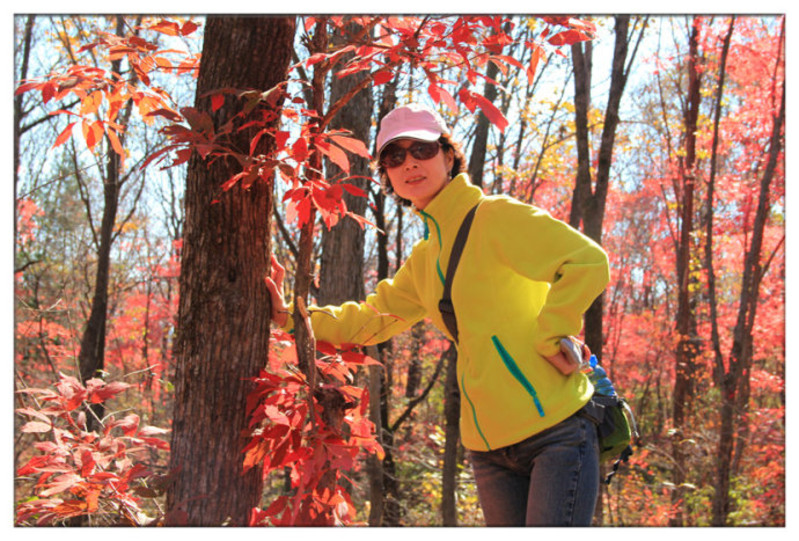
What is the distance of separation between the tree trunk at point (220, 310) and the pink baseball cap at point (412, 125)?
1.30ft

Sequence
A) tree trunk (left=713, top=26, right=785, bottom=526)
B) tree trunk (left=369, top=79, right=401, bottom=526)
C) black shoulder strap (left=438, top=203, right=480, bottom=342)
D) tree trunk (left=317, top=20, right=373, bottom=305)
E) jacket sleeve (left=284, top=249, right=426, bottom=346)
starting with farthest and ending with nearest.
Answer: tree trunk (left=713, top=26, right=785, bottom=526) → tree trunk (left=369, top=79, right=401, bottom=526) → tree trunk (left=317, top=20, right=373, bottom=305) → jacket sleeve (left=284, top=249, right=426, bottom=346) → black shoulder strap (left=438, top=203, right=480, bottom=342)

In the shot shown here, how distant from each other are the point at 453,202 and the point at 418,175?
14 centimetres

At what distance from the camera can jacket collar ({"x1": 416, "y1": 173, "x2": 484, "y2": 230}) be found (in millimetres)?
1814

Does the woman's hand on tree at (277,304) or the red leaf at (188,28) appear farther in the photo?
the woman's hand on tree at (277,304)

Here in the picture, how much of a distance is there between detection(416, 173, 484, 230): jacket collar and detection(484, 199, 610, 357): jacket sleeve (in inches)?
7.0

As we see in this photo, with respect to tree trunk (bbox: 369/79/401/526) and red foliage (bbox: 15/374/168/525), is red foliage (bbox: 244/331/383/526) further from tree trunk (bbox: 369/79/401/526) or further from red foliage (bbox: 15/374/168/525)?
tree trunk (bbox: 369/79/401/526)

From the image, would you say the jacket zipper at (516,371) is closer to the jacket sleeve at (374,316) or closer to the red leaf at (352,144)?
the jacket sleeve at (374,316)

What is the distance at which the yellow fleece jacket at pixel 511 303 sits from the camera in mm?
1577

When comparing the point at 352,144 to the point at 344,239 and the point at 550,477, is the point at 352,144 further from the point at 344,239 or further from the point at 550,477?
the point at 344,239

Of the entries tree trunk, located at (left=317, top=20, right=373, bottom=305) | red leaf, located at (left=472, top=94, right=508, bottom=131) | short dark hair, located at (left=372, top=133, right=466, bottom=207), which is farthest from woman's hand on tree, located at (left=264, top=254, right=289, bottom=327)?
tree trunk, located at (left=317, top=20, right=373, bottom=305)

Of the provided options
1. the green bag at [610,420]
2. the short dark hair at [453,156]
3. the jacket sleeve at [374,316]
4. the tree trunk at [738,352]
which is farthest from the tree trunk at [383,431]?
the tree trunk at [738,352]

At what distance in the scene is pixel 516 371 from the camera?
1.62 meters

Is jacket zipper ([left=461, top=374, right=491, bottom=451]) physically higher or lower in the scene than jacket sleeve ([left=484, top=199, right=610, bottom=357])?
lower
